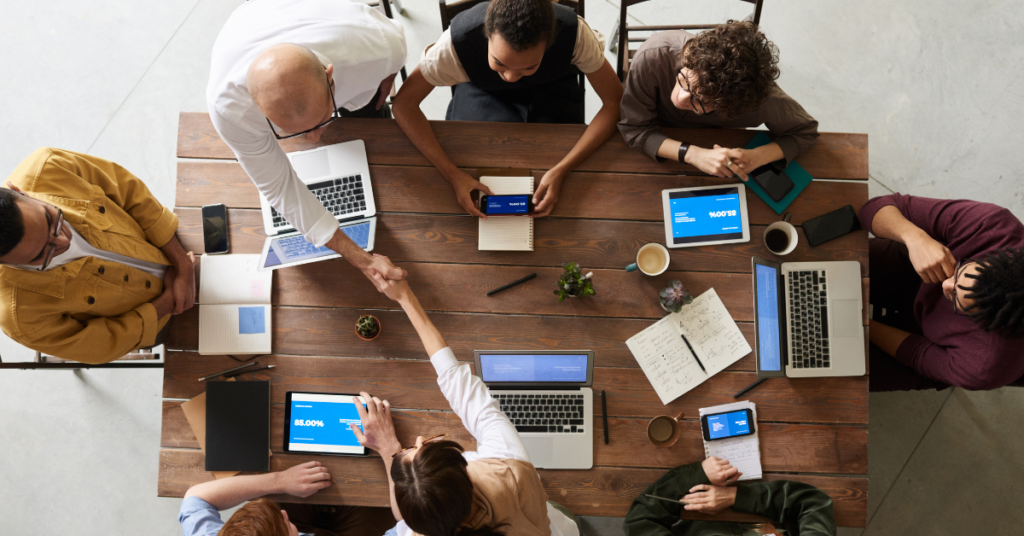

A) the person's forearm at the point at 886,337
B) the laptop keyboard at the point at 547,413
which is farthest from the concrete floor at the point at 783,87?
the laptop keyboard at the point at 547,413

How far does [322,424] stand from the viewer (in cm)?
180

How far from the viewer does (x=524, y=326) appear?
183 cm

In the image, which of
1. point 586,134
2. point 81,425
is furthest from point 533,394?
point 81,425

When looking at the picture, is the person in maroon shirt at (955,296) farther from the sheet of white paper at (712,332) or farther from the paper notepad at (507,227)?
the paper notepad at (507,227)

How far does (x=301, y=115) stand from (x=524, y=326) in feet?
3.13

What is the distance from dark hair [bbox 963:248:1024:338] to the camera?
146cm

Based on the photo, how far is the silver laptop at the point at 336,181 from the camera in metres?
1.88

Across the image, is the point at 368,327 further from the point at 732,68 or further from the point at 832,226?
the point at 832,226

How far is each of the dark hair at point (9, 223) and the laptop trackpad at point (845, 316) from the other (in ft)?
7.74

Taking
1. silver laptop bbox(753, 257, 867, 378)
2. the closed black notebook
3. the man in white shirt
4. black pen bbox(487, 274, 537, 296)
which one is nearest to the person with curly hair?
silver laptop bbox(753, 257, 867, 378)

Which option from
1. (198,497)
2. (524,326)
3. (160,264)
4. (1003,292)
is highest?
(1003,292)

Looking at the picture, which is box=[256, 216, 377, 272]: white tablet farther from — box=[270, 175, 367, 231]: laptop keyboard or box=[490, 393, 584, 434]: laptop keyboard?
box=[490, 393, 584, 434]: laptop keyboard

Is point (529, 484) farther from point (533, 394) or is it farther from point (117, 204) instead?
point (117, 204)

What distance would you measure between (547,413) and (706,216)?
87cm
